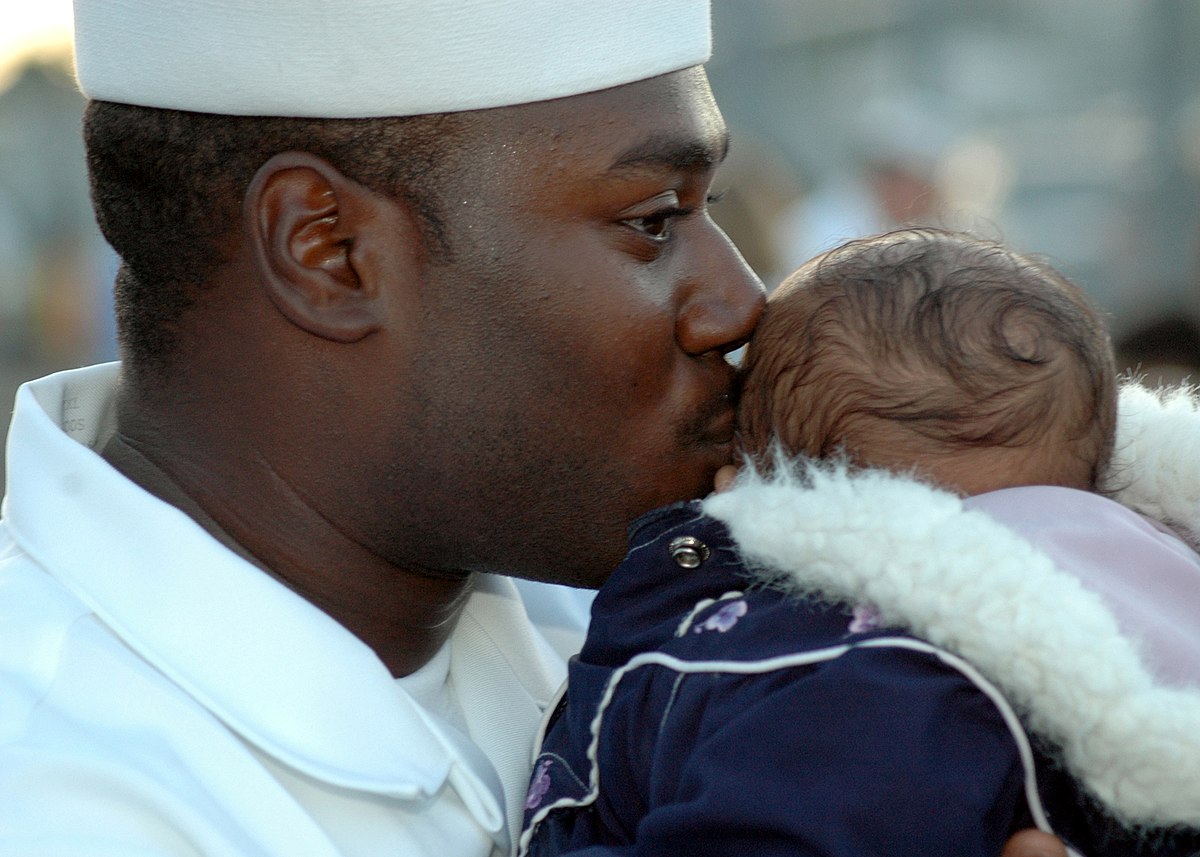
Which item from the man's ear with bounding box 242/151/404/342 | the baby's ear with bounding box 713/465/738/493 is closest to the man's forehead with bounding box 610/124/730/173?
the man's ear with bounding box 242/151/404/342

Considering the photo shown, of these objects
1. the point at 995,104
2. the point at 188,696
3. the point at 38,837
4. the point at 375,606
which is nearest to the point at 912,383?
the point at 375,606

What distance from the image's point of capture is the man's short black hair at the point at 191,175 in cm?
216

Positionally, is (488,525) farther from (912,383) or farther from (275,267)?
(912,383)

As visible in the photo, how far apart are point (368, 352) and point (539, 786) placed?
0.70 metres

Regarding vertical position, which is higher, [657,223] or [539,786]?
[657,223]

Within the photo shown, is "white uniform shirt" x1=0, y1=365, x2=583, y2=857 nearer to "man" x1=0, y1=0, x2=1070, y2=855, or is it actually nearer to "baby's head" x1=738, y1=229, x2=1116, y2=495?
"man" x1=0, y1=0, x2=1070, y2=855

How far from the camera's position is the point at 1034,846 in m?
1.80

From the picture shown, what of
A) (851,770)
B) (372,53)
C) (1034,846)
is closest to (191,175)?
(372,53)

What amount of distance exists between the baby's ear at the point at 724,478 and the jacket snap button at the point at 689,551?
17 cm

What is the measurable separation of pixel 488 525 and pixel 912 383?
68 cm

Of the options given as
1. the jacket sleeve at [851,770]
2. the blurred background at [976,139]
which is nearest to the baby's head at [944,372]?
the jacket sleeve at [851,770]

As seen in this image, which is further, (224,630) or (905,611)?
(224,630)

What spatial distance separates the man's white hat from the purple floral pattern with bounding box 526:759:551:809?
0.99 m

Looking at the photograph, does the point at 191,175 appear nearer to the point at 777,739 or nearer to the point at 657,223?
the point at 657,223
